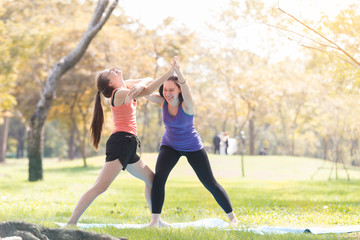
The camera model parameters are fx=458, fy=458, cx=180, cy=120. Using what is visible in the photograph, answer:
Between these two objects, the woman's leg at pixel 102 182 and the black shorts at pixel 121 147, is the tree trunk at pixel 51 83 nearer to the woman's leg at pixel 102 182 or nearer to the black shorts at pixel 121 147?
the black shorts at pixel 121 147

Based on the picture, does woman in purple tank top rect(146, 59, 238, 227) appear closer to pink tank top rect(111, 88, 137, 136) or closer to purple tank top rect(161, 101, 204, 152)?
purple tank top rect(161, 101, 204, 152)

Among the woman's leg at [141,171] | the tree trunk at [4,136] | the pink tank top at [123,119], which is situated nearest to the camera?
the pink tank top at [123,119]

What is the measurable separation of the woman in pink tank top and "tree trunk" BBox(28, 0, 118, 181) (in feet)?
30.4

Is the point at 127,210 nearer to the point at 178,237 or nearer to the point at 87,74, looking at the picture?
the point at 178,237

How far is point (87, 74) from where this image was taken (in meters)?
29.1

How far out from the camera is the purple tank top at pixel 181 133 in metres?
5.70

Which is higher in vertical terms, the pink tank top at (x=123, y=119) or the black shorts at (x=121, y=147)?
the pink tank top at (x=123, y=119)

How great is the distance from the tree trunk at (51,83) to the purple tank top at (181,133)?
9547mm

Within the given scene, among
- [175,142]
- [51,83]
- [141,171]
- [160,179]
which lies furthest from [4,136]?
[175,142]

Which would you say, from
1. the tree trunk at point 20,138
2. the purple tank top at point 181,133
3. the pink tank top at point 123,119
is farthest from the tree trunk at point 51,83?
the tree trunk at point 20,138

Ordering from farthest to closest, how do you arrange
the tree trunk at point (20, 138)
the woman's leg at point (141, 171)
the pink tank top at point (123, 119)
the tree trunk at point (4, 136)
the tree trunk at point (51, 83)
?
the tree trunk at point (20, 138)
the tree trunk at point (4, 136)
the tree trunk at point (51, 83)
the woman's leg at point (141, 171)
the pink tank top at point (123, 119)

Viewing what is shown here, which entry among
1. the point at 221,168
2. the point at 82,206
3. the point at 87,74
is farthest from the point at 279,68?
the point at 82,206

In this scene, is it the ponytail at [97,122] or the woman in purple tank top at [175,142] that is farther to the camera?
the ponytail at [97,122]

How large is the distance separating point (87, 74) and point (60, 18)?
16.0 ft
